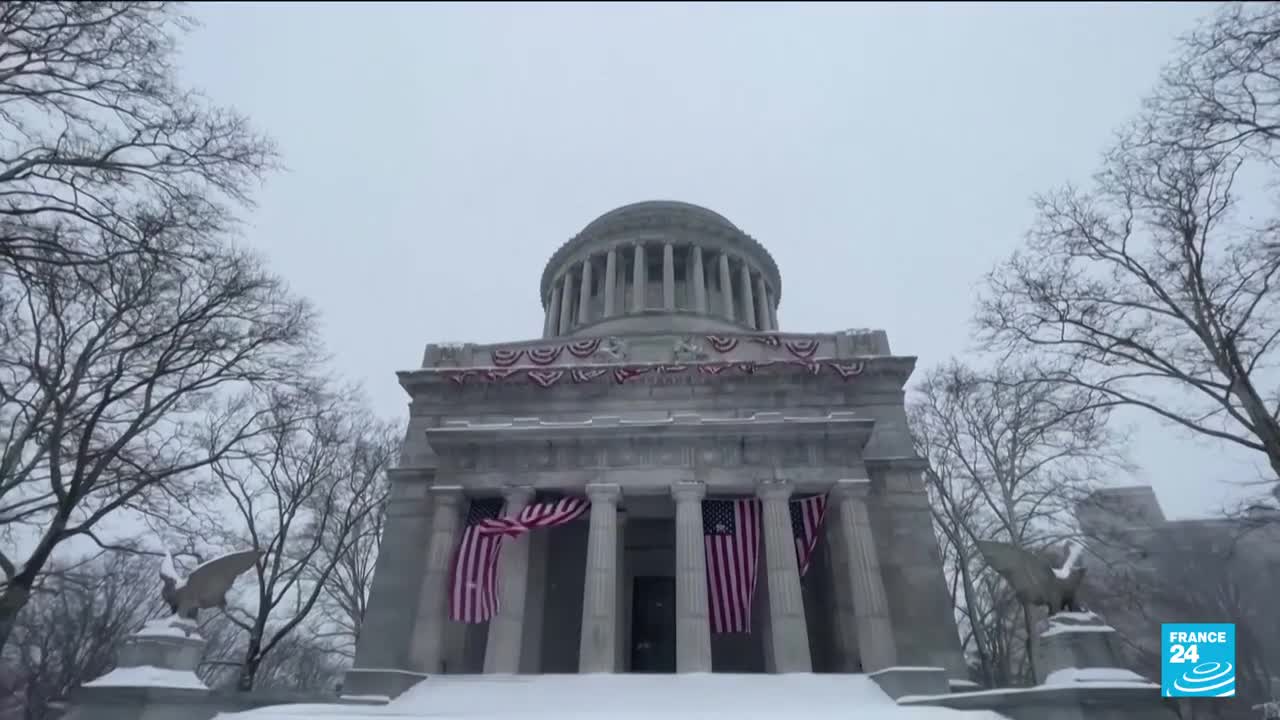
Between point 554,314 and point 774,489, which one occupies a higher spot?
point 554,314

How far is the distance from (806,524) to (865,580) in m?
2.09

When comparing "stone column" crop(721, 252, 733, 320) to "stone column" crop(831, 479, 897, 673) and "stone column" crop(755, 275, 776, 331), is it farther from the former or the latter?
"stone column" crop(831, 479, 897, 673)

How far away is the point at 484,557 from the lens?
58.1ft

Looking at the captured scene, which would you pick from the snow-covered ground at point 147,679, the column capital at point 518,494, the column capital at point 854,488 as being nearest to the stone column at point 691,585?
the column capital at point 854,488

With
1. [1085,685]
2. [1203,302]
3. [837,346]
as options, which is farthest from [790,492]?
[1203,302]

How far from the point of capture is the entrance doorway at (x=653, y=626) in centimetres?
2092

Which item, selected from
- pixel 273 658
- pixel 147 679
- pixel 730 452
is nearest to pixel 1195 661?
pixel 730 452

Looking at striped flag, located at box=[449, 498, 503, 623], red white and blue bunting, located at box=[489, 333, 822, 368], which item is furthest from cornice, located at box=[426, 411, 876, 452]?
red white and blue bunting, located at box=[489, 333, 822, 368]

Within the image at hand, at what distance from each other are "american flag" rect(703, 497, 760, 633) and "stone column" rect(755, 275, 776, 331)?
56.1 feet

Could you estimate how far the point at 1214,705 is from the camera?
16422 millimetres

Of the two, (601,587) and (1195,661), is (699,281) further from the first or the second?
(1195,661)

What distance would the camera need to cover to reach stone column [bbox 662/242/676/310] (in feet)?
106

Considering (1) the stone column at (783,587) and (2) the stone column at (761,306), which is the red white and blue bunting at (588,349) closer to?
(1) the stone column at (783,587)

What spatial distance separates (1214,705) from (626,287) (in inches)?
1045
